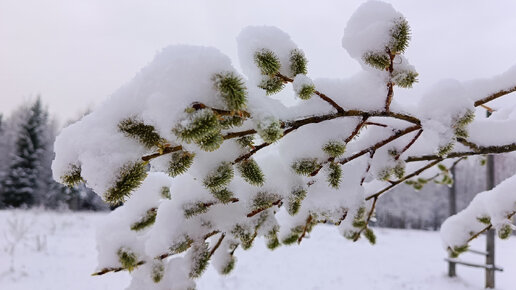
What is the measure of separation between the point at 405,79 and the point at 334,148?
266 mm

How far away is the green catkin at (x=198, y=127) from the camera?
656 mm

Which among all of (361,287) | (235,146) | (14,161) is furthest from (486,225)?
(14,161)

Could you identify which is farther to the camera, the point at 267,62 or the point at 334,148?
the point at 334,148

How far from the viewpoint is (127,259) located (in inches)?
44.5

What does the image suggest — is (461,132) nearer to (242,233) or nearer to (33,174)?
(242,233)

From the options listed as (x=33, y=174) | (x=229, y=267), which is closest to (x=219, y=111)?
(x=229, y=267)

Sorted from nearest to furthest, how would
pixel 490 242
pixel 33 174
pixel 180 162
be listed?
pixel 180 162, pixel 490 242, pixel 33 174

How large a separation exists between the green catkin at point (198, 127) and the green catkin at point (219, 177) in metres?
0.18

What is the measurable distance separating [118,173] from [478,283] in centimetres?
898

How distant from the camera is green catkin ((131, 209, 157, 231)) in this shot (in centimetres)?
126

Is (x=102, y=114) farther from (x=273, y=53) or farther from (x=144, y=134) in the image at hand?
(x=273, y=53)

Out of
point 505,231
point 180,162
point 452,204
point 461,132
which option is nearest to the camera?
point 180,162

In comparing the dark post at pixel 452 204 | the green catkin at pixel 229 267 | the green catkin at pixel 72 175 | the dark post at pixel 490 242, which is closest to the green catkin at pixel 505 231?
the green catkin at pixel 229 267

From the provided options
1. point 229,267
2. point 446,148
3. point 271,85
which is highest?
point 271,85
